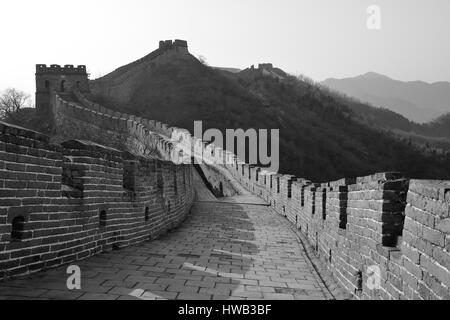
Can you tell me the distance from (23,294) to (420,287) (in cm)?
310

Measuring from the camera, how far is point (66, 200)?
17.2 feet

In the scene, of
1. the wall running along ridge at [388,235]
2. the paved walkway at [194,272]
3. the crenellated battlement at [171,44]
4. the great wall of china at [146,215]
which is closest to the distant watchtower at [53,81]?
the crenellated battlement at [171,44]

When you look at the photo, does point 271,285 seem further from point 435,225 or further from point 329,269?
point 435,225

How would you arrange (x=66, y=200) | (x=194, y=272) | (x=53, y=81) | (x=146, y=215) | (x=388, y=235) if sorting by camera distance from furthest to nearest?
(x=53, y=81) < (x=146, y=215) < (x=194, y=272) < (x=66, y=200) < (x=388, y=235)

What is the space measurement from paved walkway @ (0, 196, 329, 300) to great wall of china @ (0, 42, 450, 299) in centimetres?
28

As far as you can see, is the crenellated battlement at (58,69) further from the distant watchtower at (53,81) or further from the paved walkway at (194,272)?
the paved walkway at (194,272)

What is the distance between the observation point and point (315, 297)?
490cm

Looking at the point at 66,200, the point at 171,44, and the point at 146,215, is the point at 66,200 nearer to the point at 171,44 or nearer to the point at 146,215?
the point at 146,215

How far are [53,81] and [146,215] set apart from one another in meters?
44.6

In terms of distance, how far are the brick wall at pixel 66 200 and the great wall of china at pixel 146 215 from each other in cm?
1

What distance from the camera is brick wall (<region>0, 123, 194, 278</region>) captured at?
4270mm

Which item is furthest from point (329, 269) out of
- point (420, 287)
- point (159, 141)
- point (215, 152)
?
point (159, 141)

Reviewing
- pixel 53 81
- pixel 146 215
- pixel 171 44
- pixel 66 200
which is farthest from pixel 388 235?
pixel 171 44
